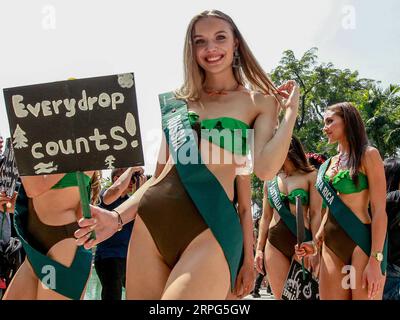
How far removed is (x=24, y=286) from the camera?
320 centimetres

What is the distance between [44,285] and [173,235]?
104cm

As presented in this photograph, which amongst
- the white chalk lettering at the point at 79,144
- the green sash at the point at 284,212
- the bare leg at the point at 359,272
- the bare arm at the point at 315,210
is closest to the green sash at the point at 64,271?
the white chalk lettering at the point at 79,144

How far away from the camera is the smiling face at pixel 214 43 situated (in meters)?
2.78

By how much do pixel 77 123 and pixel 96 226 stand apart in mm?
419

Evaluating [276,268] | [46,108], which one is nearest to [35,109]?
[46,108]

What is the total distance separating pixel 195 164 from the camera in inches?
99.6

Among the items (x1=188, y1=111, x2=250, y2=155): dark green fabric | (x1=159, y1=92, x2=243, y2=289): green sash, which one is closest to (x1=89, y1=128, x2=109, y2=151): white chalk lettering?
(x1=159, y1=92, x2=243, y2=289): green sash

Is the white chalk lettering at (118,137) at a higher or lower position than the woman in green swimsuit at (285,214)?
higher

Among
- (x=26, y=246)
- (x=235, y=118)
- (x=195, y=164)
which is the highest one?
(x=235, y=118)

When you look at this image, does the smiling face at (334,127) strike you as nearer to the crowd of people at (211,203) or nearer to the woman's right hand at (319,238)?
the crowd of people at (211,203)

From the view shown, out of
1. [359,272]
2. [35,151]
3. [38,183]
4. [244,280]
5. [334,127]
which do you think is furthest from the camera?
[334,127]

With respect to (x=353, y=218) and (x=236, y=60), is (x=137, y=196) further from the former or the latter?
(x=353, y=218)
